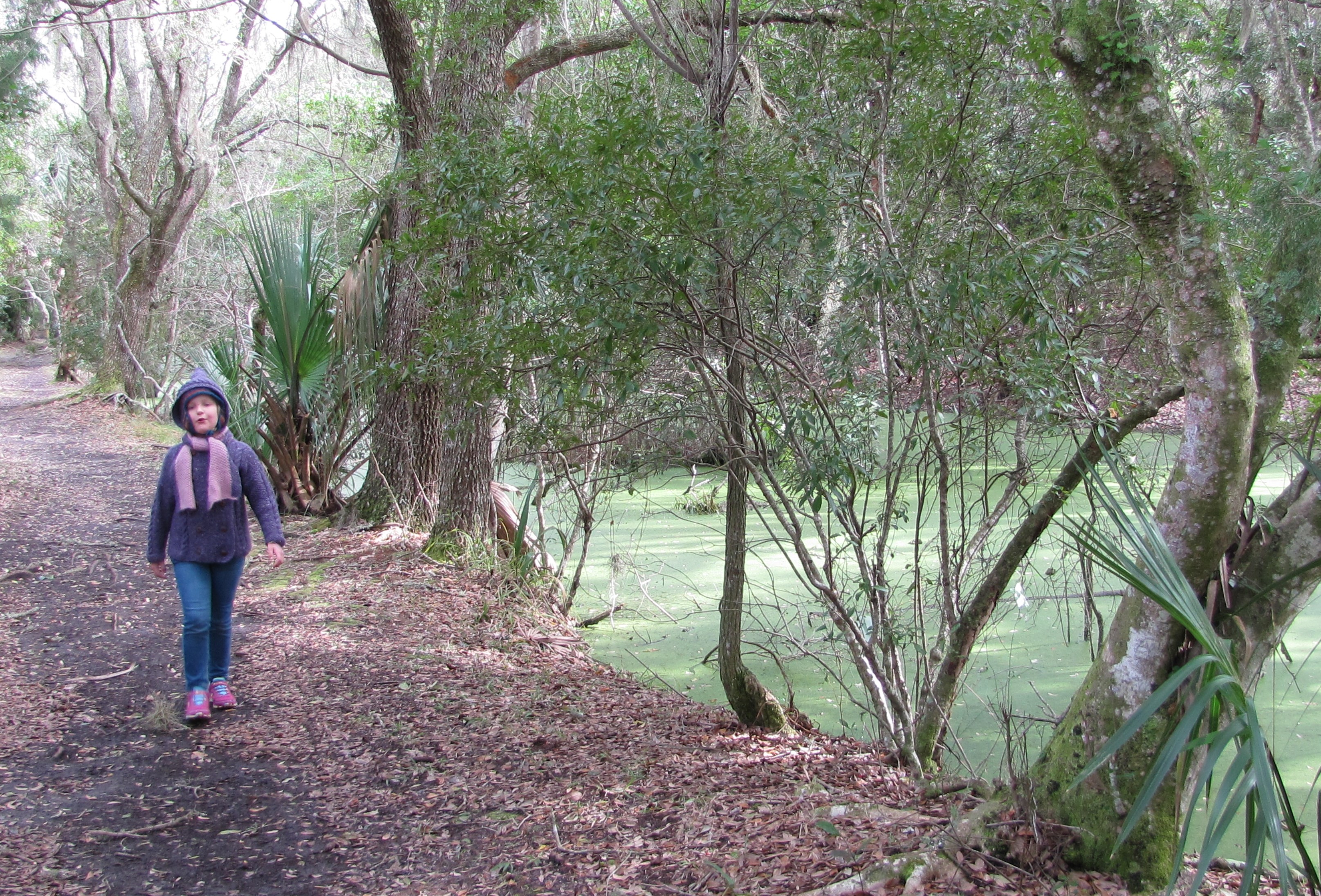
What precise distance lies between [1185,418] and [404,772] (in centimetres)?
289

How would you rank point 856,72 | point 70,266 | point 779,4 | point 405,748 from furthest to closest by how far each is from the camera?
point 70,266
point 779,4
point 405,748
point 856,72

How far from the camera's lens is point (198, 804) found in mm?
3094

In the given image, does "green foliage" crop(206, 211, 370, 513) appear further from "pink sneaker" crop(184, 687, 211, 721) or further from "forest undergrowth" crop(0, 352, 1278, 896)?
"pink sneaker" crop(184, 687, 211, 721)

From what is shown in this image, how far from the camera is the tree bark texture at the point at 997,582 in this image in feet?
10.5

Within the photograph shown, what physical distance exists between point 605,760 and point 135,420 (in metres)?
12.7

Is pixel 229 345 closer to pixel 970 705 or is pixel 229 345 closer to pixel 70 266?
pixel 970 705

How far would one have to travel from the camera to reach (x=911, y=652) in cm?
612

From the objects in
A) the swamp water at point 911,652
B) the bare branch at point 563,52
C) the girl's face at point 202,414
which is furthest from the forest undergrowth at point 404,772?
the bare branch at point 563,52

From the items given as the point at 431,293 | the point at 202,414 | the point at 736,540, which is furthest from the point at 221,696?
the point at 736,540

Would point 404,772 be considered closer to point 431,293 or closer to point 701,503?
point 431,293

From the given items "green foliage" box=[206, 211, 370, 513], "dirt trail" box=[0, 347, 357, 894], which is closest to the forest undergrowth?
"dirt trail" box=[0, 347, 357, 894]

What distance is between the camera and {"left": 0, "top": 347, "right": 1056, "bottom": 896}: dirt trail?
2736 mm

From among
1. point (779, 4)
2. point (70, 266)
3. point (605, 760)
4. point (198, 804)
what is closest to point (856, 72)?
point (779, 4)

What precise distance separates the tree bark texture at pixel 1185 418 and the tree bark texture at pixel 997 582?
0.46 m
